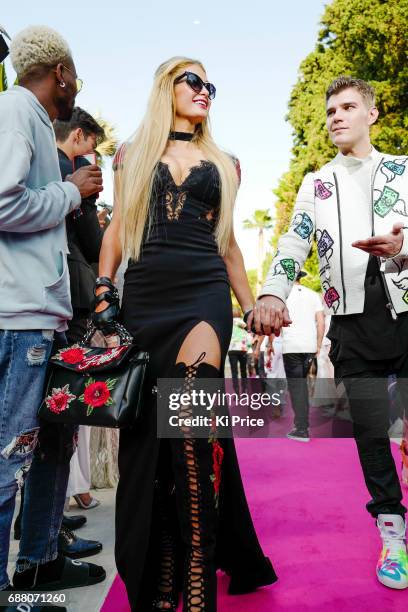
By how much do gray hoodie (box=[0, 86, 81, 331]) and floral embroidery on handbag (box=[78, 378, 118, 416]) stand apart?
30 centimetres

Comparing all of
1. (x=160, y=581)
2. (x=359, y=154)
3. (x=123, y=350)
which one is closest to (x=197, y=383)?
(x=123, y=350)

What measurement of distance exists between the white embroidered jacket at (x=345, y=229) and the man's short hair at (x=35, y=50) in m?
1.29

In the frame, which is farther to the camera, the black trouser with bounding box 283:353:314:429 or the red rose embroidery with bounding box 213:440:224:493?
the black trouser with bounding box 283:353:314:429

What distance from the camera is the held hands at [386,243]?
2029 mm

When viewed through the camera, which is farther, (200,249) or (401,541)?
(401,541)

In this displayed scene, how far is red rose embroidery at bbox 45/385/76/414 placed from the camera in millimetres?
2018

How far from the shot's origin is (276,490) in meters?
Result: 4.36

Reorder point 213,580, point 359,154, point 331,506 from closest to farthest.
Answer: point 213,580 < point 359,154 < point 331,506

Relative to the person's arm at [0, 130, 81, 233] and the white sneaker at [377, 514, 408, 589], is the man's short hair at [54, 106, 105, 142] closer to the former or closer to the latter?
the person's arm at [0, 130, 81, 233]

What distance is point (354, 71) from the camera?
17266mm

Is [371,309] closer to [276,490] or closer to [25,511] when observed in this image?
[25,511]

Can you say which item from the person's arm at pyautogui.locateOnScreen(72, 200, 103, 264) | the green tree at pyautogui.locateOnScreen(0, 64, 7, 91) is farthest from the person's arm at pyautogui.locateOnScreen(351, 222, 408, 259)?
the green tree at pyautogui.locateOnScreen(0, 64, 7, 91)

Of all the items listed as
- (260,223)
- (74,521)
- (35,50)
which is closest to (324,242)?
(35,50)

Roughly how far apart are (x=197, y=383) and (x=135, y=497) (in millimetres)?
535
